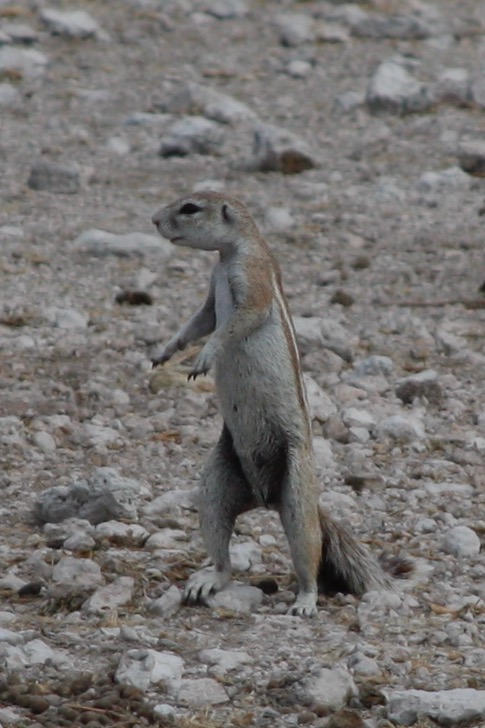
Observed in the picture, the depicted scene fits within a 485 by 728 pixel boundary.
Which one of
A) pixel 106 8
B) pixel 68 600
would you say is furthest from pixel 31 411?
pixel 106 8

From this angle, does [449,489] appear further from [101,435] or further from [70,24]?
[70,24]

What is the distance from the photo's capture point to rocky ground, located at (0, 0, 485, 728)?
5.42m

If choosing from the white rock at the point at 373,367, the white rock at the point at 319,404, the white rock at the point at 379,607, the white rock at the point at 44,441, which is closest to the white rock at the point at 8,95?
the white rock at the point at 373,367

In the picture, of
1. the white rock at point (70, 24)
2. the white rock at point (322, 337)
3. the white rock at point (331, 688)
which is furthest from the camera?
the white rock at point (70, 24)

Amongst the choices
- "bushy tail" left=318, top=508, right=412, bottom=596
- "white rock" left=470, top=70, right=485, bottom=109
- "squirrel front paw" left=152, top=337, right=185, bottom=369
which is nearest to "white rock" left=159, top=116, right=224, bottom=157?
"white rock" left=470, top=70, right=485, bottom=109

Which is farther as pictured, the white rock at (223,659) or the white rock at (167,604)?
the white rock at (167,604)

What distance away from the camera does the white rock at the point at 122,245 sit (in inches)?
411

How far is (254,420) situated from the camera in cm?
640

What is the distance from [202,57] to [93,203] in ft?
14.4

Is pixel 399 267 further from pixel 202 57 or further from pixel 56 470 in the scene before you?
pixel 202 57

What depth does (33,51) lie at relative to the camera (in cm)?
Result: 1497

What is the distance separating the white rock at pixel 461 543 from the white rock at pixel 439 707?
1.53 meters

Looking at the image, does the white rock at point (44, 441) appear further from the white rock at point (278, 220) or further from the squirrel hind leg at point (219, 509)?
the white rock at point (278, 220)

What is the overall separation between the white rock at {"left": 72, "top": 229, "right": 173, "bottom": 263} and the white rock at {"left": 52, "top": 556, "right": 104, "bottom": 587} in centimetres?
435
